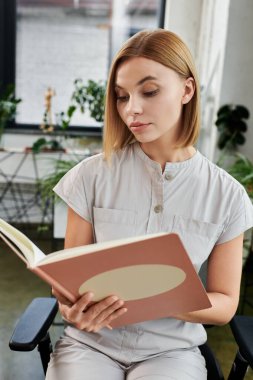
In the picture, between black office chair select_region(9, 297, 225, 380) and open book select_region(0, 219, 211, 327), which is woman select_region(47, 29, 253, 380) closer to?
black office chair select_region(9, 297, 225, 380)

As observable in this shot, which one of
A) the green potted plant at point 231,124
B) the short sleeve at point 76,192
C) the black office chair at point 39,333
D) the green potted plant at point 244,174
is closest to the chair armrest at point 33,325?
the black office chair at point 39,333

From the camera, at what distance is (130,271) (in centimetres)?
89

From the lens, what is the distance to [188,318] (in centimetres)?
116

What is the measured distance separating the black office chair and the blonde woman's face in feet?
1.63

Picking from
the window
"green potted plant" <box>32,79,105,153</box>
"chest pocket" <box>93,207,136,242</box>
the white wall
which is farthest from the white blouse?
the window

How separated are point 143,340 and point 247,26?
262 cm

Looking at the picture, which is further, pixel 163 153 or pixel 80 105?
pixel 80 105

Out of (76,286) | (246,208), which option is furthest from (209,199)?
(76,286)

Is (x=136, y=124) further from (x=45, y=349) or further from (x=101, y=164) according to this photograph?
(x=45, y=349)

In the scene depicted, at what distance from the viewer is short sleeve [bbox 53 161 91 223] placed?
1.27 m

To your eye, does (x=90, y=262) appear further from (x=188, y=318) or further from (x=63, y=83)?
(x=63, y=83)

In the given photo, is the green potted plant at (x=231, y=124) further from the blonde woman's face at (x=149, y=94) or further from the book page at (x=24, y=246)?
→ the book page at (x=24, y=246)

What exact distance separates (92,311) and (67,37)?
138 inches

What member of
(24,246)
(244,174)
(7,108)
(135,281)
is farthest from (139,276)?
(7,108)
